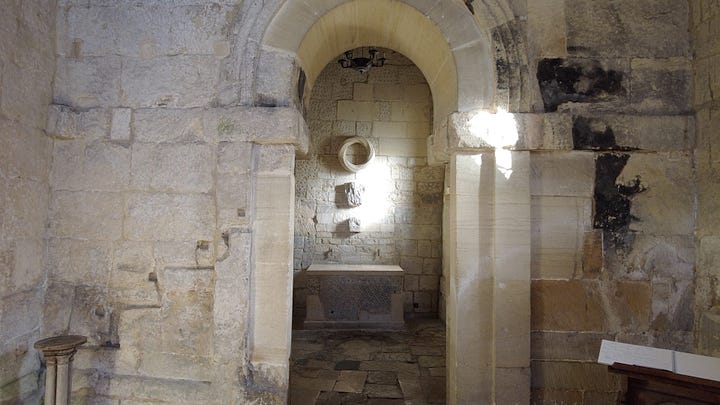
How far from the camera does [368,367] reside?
3.54m

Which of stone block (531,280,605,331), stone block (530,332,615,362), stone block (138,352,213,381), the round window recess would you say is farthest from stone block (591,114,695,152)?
the round window recess

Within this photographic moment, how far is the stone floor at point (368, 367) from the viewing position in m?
2.95

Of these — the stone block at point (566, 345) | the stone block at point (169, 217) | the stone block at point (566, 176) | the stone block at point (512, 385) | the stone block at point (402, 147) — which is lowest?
the stone block at point (512, 385)

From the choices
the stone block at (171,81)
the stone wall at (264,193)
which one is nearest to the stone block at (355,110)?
the stone wall at (264,193)

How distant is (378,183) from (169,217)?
3.55 metres

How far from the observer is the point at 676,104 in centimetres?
248

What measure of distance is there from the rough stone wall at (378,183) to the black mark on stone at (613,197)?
324 centimetres

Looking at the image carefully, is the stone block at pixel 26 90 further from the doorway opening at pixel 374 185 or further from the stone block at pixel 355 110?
the stone block at pixel 355 110

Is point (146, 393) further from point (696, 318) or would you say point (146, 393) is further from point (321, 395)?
point (696, 318)

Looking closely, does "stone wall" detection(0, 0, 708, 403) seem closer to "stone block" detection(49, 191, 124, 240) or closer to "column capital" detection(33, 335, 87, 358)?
"stone block" detection(49, 191, 124, 240)

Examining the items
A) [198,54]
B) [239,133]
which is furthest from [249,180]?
[198,54]

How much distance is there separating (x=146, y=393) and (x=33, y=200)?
1413mm

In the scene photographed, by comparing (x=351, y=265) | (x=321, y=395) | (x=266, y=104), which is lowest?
(x=321, y=395)

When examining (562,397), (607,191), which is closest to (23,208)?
(562,397)
